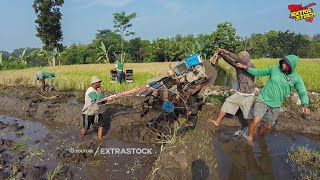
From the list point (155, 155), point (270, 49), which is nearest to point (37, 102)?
point (155, 155)

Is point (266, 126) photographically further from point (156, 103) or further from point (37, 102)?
point (37, 102)

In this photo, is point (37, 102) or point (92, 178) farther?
point (37, 102)

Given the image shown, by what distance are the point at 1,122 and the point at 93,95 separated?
425 cm

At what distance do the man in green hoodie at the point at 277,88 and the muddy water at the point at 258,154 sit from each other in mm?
456

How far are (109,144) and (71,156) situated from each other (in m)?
0.99

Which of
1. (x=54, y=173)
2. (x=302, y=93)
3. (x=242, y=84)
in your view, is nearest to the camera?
(x=54, y=173)

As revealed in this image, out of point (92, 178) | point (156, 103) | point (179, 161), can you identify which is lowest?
point (92, 178)

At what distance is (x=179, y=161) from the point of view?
4.39m

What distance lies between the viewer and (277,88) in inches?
201

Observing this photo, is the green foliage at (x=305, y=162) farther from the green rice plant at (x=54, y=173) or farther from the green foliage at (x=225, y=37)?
the green foliage at (x=225, y=37)

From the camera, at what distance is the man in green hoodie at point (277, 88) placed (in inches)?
191

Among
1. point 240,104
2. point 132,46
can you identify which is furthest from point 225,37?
point 240,104

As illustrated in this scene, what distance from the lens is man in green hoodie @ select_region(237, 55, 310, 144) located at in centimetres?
484

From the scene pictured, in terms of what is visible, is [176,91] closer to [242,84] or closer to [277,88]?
[242,84]
